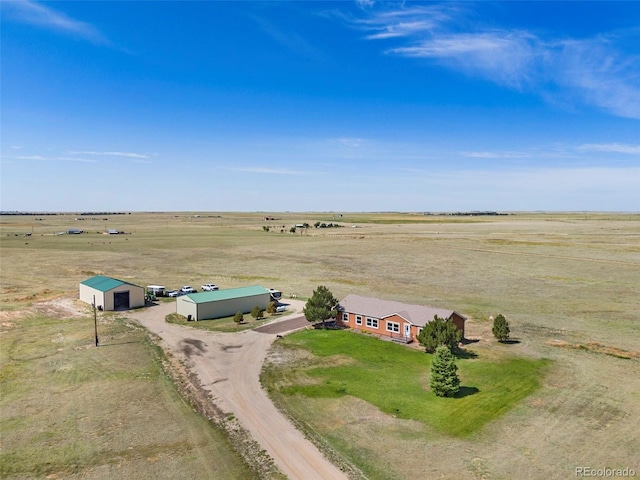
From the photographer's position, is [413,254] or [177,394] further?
[413,254]

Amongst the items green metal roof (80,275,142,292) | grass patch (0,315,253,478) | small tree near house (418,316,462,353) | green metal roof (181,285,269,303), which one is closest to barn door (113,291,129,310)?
green metal roof (80,275,142,292)

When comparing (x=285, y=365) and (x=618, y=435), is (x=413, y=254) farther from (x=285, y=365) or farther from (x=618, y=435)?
(x=618, y=435)

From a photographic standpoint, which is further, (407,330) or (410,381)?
(407,330)

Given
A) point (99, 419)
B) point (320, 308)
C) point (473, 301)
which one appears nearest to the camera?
Answer: point (99, 419)

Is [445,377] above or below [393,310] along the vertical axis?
below

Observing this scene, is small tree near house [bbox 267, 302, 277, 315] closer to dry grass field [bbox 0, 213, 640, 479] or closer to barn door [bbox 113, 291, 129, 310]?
dry grass field [bbox 0, 213, 640, 479]

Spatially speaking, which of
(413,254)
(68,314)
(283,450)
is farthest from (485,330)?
(413,254)

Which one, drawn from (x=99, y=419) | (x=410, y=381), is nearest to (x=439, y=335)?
(x=410, y=381)

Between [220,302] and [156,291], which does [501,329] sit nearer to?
[220,302]
